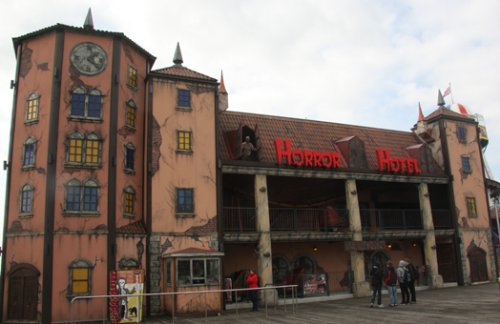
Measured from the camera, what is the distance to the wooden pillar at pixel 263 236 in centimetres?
2386

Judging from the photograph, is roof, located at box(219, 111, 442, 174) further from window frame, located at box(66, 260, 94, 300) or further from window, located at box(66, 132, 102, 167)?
window frame, located at box(66, 260, 94, 300)

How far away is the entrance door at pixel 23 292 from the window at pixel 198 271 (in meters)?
5.92

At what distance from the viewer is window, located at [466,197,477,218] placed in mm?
31875

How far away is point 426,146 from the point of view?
3231 centimetres

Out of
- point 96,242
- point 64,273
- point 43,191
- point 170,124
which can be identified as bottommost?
point 64,273

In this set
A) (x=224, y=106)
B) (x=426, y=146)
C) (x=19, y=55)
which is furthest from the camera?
(x=426, y=146)

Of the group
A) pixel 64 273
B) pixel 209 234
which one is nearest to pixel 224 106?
pixel 209 234

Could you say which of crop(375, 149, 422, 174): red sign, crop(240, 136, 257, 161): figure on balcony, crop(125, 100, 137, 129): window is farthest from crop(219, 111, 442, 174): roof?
crop(125, 100, 137, 129): window

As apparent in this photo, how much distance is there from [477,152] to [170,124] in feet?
74.5

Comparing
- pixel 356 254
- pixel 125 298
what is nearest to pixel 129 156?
pixel 125 298

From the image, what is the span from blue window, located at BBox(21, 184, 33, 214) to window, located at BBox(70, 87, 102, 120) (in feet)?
12.4

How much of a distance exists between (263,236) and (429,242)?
12002mm

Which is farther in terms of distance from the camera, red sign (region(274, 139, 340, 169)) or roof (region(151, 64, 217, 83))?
red sign (region(274, 139, 340, 169))

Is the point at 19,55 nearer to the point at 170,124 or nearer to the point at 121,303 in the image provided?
the point at 170,124
